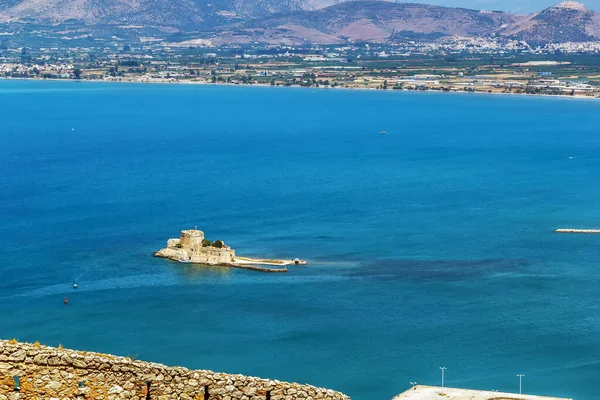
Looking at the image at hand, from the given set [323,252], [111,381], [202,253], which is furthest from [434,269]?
[111,381]

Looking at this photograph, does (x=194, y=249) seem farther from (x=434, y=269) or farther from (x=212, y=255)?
(x=434, y=269)

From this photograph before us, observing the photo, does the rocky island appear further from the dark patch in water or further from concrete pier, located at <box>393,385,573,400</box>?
concrete pier, located at <box>393,385,573,400</box>

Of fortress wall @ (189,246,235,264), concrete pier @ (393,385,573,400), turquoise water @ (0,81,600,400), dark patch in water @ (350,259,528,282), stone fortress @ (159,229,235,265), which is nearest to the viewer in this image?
concrete pier @ (393,385,573,400)

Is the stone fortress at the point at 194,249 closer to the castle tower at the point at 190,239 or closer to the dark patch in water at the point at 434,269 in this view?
the castle tower at the point at 190,239

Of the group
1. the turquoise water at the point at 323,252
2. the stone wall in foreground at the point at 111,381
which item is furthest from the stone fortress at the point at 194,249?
the stone wall in foreground at the point at 111,381

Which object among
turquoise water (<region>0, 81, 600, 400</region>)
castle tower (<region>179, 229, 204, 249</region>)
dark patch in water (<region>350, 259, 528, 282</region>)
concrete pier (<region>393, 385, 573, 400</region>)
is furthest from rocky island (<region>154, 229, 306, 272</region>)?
concrete pier (<region>393, 385, 573, 400</region>)
